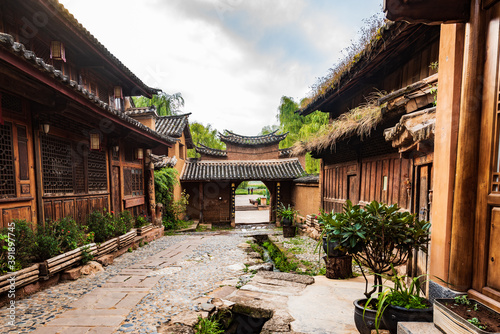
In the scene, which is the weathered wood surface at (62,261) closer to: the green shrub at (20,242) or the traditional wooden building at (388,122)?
the green shrub at (20,242)

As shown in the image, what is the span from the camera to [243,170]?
1436 centimetres

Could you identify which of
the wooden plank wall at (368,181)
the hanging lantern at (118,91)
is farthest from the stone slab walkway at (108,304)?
the hanging lantern at (118,91)

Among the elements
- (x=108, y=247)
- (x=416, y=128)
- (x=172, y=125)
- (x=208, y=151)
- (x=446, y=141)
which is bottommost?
(x=108, y=247)

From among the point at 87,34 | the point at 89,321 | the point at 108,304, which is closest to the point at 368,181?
the point at 108,304

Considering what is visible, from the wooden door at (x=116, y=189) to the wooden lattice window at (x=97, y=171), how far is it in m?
0.28

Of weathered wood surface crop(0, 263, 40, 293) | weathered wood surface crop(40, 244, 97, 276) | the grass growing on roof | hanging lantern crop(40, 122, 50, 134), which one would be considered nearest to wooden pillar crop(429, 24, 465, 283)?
the grass growing on roof

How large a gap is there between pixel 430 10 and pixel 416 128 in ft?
3.56

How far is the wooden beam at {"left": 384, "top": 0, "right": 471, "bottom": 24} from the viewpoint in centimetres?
185

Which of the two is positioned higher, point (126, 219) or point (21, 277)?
point (21, 277)

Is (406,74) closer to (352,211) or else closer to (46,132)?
(352,211)

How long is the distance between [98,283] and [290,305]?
11.5 feet

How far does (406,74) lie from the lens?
4266 millimetres

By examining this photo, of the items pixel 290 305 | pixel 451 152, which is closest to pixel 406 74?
pixel 451 152

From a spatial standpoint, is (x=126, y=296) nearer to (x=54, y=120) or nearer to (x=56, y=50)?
(x=54, y=120)
